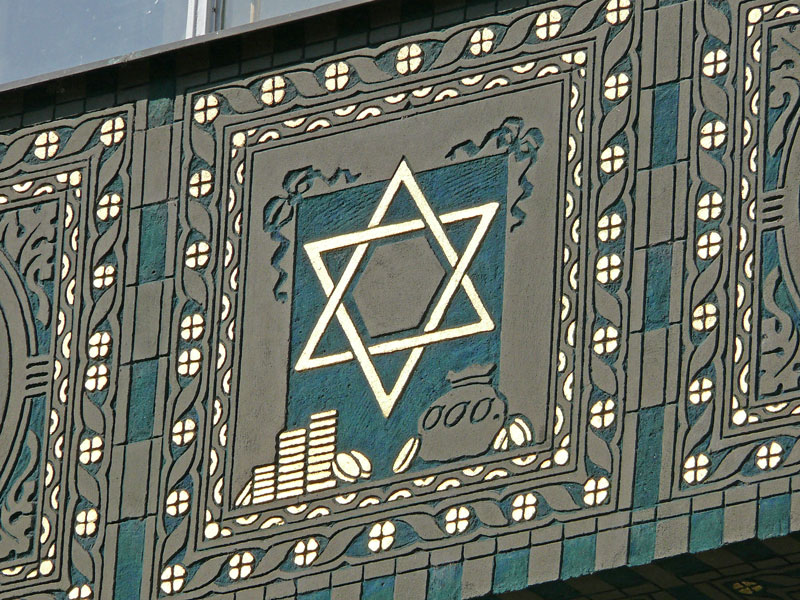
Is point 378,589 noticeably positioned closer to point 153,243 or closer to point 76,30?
point 153,243

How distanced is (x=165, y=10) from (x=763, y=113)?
Answer: 219 centimetres

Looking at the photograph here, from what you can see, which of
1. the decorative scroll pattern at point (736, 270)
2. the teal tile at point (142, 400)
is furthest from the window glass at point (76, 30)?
the decorative scroll pattern at point (736, 270)

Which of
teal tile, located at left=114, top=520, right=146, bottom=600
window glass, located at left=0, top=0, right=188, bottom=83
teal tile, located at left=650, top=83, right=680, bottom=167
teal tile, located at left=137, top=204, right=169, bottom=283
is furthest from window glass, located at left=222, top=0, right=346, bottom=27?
teal tile, located at left=114, top=520, right=146, bottom=600

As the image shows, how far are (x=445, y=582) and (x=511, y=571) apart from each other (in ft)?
0.67

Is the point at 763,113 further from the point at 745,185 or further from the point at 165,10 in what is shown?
the point at 165,10

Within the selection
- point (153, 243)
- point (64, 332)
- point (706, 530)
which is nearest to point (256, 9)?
point (153, 243)

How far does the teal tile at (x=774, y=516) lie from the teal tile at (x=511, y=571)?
2.31ft

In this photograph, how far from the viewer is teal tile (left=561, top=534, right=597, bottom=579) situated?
10289 mm

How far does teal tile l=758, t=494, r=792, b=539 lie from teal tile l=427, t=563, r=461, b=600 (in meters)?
0.92

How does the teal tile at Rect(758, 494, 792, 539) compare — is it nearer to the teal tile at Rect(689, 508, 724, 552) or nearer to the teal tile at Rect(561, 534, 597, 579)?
the teal tile at Rect(689, 508, 724, 552)

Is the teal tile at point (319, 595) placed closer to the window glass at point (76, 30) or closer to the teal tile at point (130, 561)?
the teal tile at point (130, 561)

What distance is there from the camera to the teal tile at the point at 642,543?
402 inches

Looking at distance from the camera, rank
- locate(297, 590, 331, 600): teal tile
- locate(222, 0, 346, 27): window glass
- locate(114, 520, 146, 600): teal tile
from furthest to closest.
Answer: locate(222, 0, 346, 27): window glass → locate(114, 520, 146, 600): teal tile → locate(297, 590, 331, 600): teal tile

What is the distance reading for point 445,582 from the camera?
34.4ft
